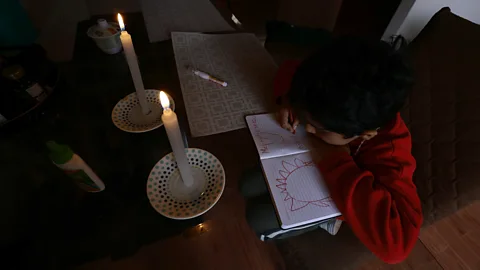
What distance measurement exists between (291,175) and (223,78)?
15.2 inches

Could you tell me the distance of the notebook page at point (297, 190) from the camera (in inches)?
18.7

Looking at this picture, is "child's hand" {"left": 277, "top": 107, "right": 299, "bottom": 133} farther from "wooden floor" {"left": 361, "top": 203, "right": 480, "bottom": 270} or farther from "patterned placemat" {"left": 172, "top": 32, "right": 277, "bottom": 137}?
"wooden floor" {"left": 361, "top": 203, "right": 480, "bottom": 270}

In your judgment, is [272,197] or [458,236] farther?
[458,236]

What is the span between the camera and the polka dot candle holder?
466 mm

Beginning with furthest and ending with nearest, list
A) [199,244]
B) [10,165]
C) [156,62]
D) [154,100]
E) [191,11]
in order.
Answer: [191,11]
[156,62]
[154,100]
[10,165]
[199,244]

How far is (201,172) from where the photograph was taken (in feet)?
1.70

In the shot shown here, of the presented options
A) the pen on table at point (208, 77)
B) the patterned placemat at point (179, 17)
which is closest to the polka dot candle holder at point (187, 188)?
the pen on table at point (208, 77)

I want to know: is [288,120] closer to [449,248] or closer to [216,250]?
[216,250]

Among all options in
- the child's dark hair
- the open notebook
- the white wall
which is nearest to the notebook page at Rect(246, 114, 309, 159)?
the open notebook

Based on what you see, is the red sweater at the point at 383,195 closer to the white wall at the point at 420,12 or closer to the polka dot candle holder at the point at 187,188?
the polka dot candle holder at the point at 187,188

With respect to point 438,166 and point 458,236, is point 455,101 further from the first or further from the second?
point 458,236

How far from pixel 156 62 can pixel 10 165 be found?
0.44m

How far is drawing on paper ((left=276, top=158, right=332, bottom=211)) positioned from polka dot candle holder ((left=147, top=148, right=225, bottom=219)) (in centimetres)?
12

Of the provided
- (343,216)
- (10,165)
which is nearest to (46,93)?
(10,165)
